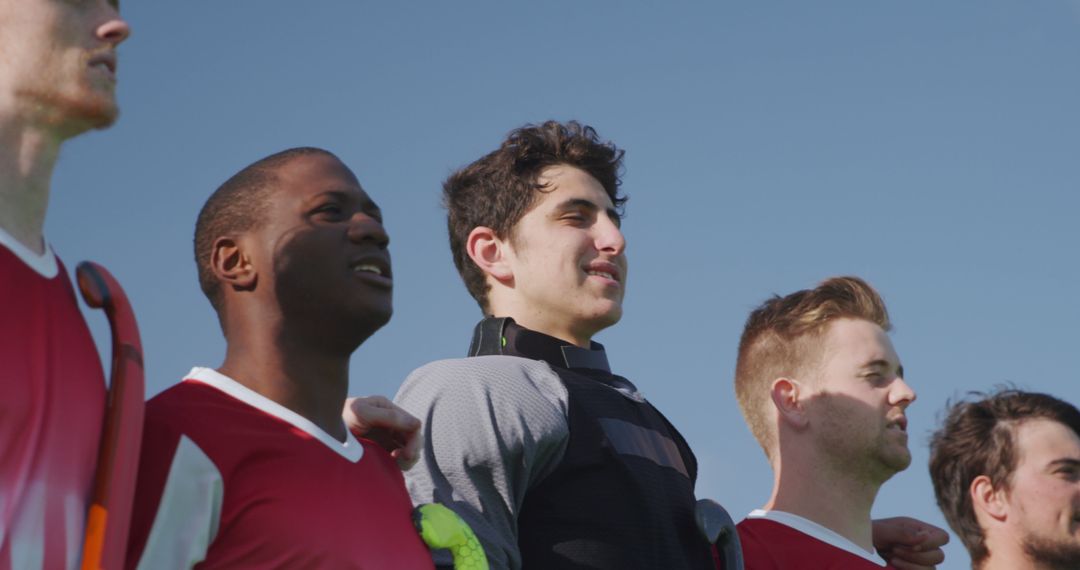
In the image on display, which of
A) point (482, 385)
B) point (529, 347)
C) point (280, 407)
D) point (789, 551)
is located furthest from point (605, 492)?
point (789, 551)

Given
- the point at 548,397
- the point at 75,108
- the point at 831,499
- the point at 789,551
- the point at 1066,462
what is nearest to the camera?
the point at 75,108

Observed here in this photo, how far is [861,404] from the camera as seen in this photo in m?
5.48

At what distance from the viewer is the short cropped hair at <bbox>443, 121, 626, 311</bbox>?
16.0 feet

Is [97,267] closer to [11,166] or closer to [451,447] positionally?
[11,166]

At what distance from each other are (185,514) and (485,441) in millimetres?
1232

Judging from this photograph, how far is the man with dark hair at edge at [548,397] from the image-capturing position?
3797 mm

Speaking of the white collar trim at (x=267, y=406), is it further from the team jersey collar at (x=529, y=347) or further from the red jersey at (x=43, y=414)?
the team jersey collar at (x=529, y=347)

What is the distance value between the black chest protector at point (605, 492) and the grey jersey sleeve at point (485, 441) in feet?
0.24

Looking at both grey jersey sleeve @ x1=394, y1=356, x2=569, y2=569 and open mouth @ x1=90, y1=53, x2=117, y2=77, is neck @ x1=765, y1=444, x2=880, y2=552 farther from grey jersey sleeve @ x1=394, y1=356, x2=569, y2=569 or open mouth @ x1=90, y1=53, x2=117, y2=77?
open mouth @ x1=90, y1=53, x2=117, y2=77

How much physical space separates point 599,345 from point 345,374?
1682mm

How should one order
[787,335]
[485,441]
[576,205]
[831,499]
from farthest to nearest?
[787,335], [831,499], [576,205], [485,441]

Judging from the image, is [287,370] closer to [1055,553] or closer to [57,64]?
[57,64]

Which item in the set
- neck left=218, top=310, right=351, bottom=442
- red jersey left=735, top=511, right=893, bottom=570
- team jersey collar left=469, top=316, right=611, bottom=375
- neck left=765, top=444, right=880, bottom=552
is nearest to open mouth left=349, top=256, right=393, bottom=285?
neck left=218, top=310, right=351, bottom=442

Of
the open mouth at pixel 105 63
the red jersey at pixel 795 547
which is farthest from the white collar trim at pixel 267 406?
the red jersey at pixel 795 547
